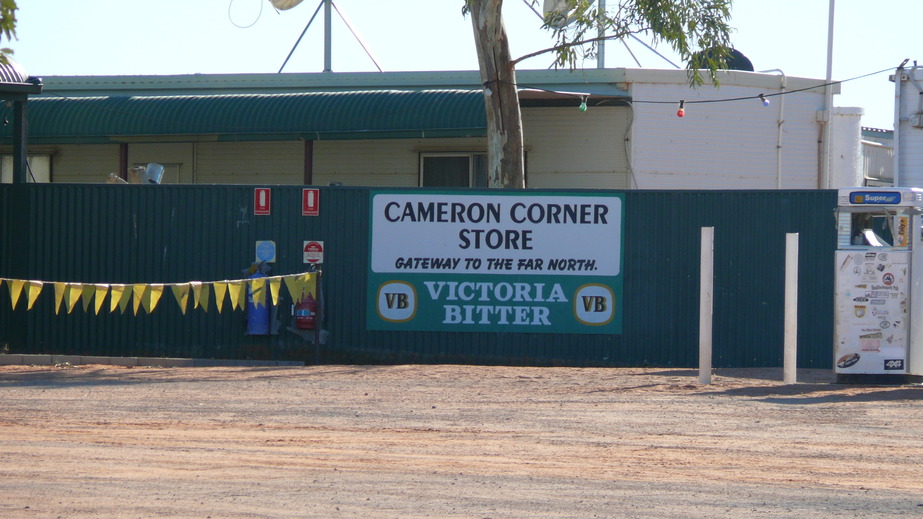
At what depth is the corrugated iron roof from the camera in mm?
20672

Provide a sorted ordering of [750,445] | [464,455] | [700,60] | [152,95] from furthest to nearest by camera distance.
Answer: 1. [152,95]
2. [700,60]
3. [750,445]
4. [464,455]

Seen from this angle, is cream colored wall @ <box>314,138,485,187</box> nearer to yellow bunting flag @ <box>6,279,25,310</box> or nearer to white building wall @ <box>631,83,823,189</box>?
white building wall @ <box>631,83,823,189</box>

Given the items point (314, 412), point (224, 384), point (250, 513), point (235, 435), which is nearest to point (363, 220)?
point (224, 384)

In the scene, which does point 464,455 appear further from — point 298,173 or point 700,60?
point 298,173

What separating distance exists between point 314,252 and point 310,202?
2.47 feet

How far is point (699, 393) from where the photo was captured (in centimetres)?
1271

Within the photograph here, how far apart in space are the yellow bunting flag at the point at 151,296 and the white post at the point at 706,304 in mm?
7442

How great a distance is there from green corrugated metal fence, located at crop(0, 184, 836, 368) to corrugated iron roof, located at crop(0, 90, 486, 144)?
5150 mm

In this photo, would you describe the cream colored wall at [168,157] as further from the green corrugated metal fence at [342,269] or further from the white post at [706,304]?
the white post at [706,304]

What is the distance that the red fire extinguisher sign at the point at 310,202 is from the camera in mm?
15914

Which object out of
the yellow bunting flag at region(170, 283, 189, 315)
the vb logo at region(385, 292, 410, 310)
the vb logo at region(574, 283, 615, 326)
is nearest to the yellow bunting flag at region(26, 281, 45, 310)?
the yellow bunting flag at region(170, 283, 189, 315)

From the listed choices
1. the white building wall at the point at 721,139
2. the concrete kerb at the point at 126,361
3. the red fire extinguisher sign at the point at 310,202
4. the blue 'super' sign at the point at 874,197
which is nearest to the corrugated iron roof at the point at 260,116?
the white building wall at the point at 721,139

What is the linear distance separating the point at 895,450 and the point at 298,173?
641 inches

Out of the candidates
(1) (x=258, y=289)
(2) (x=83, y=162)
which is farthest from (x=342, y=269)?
(2) (x=83, y=162)
